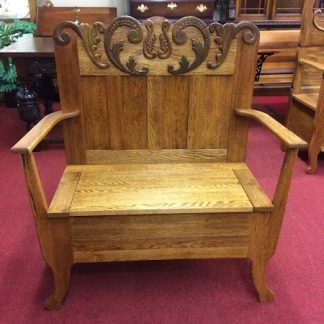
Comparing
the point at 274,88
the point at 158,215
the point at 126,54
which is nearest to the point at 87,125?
the point at 126,54

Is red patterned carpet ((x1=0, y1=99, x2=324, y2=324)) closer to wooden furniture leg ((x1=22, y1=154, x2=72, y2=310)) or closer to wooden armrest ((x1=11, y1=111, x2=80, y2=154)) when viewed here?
wooden furniture leg ((x1=22, y1=154, x2=72, y2=310))

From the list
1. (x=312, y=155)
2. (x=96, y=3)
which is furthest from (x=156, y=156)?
(x=96, y=3)

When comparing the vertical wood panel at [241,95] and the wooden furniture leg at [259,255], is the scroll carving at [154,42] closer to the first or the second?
the vertical wood panel at [241,95]

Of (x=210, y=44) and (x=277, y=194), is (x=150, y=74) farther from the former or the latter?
(x=277, y=194)

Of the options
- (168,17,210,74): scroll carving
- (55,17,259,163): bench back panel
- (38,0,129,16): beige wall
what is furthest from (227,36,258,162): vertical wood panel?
(38,0,129,16): beige wall

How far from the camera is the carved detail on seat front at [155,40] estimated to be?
139cm

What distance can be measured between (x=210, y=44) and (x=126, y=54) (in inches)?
13.2

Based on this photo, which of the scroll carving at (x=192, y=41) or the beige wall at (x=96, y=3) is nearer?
the scroll carving at (x=192, y=41)

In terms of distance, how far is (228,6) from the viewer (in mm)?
4203

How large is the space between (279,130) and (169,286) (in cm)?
79

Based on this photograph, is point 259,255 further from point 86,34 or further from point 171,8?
point 171,8

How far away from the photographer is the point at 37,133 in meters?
1.25

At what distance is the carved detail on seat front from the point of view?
4.55ft

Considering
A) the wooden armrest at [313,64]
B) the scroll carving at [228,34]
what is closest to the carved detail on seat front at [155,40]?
the scroll carving at [228,34]
